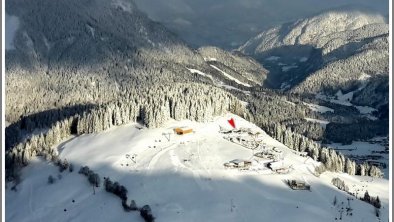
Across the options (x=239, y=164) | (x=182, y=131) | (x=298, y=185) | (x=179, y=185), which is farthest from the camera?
(x=182, y=131)

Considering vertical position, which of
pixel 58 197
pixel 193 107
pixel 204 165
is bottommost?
pixel 58 197

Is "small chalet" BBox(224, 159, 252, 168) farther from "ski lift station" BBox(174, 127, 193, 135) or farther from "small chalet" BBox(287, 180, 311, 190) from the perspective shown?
"ski lift station" BBox(174, 127, 193, 135)

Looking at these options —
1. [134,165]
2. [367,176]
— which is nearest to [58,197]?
[134,165]

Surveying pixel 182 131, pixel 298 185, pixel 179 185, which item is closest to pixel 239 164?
pixel 298 185

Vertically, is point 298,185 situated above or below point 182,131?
below

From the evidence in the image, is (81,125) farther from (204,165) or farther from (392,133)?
(392,133)

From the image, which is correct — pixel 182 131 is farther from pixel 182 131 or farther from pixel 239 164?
pixel 239 164

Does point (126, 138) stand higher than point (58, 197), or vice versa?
point (126, 138)

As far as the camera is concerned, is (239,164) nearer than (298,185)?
No

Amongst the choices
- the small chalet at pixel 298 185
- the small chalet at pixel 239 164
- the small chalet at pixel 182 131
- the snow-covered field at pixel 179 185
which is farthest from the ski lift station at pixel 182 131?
the small chalet at pixel 298 185
